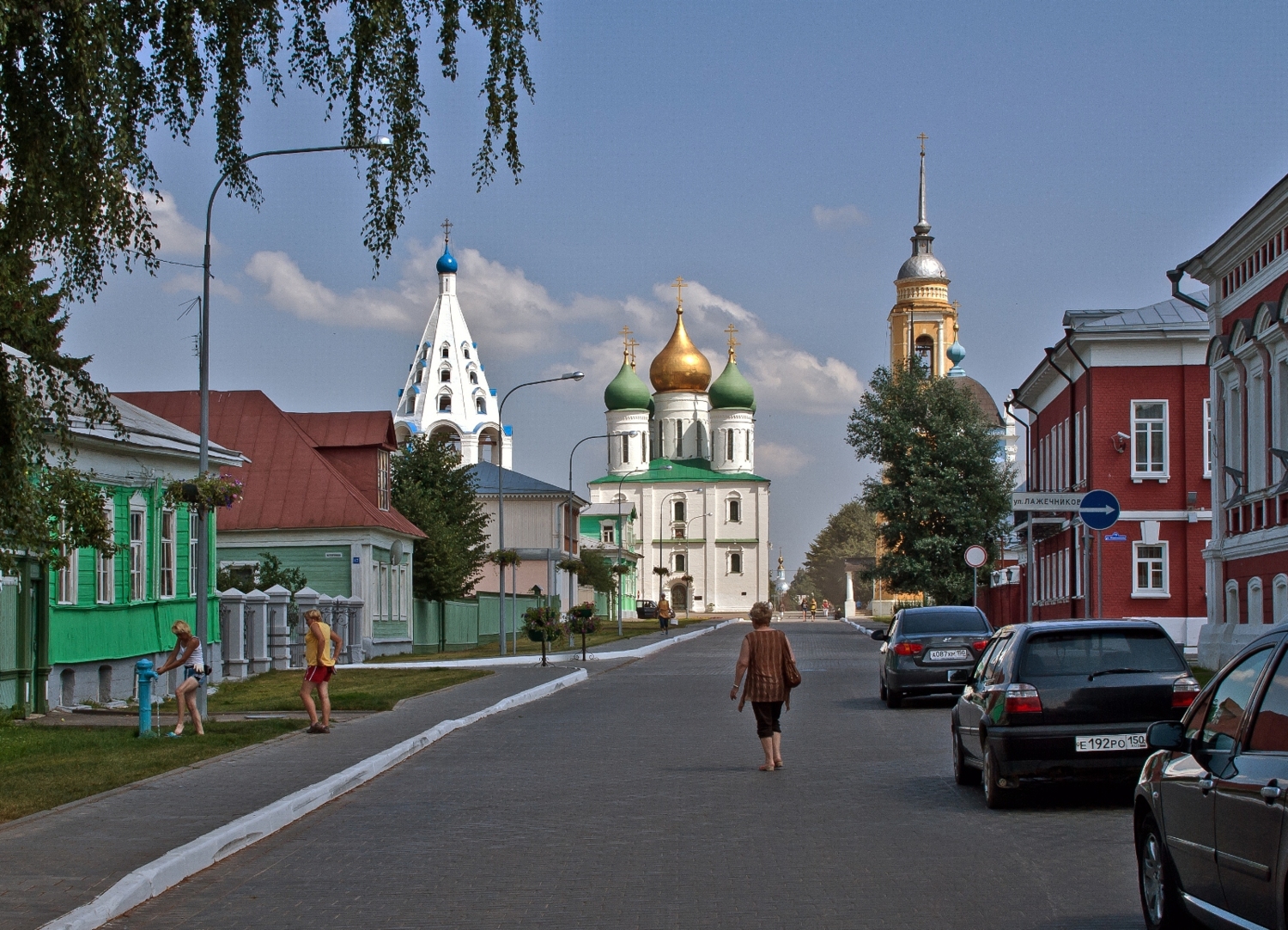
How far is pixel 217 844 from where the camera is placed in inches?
390

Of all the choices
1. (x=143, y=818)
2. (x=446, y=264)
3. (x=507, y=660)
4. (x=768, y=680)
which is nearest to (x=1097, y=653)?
(x=768, y=680)

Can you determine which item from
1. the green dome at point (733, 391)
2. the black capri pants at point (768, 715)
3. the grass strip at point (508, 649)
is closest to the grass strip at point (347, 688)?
the grass strip at point (508, 649)

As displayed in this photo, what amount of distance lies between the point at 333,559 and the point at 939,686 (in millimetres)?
24927

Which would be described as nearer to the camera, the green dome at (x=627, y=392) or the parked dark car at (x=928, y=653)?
the parked dark car at (x=928, y=653)

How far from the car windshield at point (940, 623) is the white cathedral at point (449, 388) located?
8512cm

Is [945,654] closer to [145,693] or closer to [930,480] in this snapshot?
[145,693]

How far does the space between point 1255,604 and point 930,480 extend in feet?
90.8

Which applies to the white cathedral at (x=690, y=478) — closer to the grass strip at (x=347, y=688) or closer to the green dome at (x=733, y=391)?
the green dome at (x=733, y=391)

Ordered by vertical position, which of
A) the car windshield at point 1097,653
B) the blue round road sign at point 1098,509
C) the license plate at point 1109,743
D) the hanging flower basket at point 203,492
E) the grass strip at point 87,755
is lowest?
the grass strip at point 87,755

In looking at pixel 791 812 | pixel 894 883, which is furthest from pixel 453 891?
pixel 791 812

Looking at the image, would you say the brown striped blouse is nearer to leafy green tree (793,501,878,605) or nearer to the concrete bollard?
the concrete bollard

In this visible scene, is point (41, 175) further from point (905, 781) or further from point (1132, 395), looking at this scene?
point (1132, 395)

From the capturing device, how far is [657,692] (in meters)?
27.0

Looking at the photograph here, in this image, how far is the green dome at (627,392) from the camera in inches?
5315
